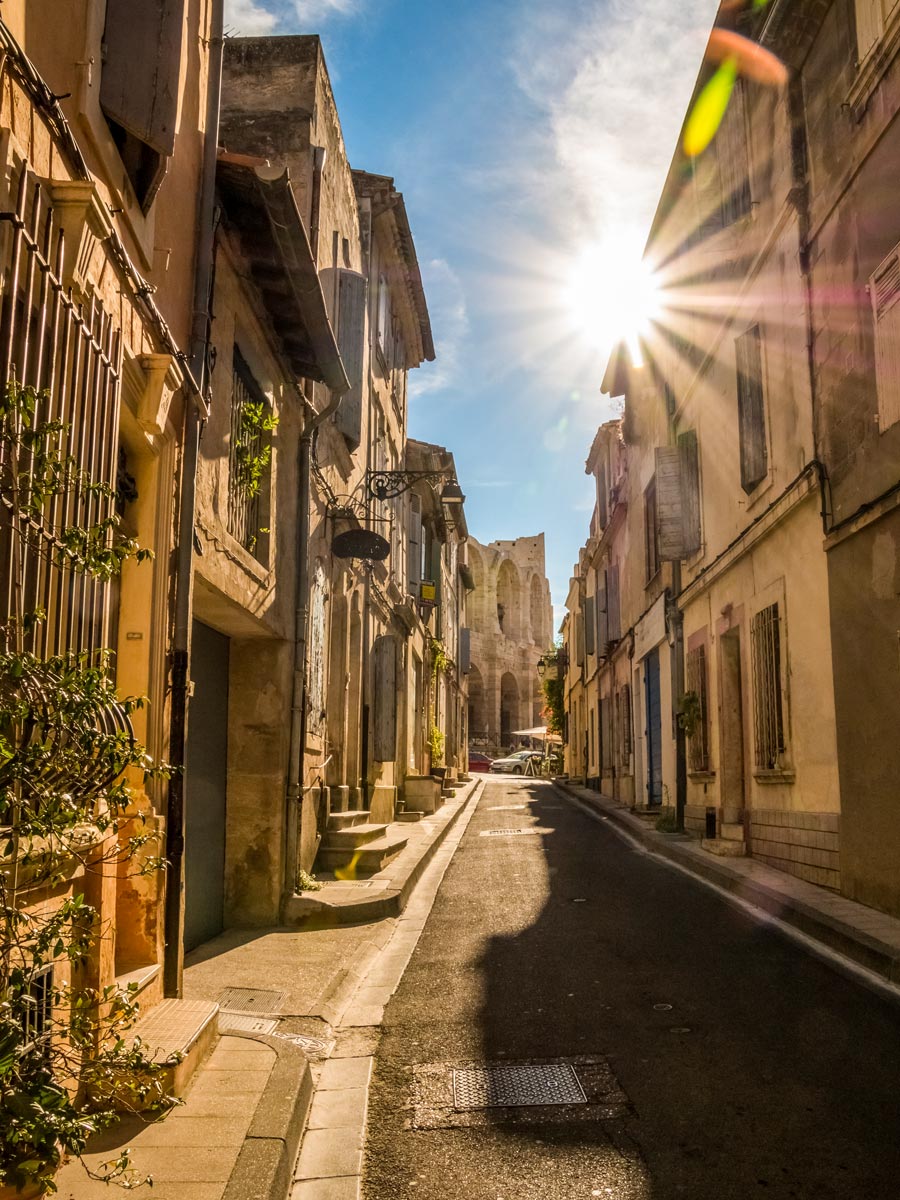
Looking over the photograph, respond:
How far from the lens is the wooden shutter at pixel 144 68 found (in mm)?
4617

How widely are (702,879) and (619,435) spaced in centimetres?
1674

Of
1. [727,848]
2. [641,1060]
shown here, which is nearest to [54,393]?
[641,1060]

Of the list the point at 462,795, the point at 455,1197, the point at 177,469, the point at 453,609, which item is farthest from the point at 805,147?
the point at 453,609

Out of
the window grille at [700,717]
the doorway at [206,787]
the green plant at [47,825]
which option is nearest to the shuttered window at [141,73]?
the green plant at [47,825]

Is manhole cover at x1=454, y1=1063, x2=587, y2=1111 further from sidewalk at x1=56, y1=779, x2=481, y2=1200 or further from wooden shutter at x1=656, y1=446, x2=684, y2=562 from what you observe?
wooden shutter at x1=656, y1=446, x2=684, y2=562

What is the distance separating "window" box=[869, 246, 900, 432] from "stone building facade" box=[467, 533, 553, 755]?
179 ft

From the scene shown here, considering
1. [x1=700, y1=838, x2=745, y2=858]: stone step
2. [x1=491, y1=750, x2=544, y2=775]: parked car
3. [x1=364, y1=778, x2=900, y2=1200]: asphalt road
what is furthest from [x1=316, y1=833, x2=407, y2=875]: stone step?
[x1=491, y1=750, x2=544, y2=775]: parked car

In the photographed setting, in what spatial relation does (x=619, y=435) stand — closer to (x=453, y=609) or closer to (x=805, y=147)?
(x=453, y=609)

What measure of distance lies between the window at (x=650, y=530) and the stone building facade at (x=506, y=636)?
43059 mm

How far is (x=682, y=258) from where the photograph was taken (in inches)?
615

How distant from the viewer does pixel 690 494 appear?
15516 millimetres

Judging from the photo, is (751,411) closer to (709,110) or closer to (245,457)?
(709,110)

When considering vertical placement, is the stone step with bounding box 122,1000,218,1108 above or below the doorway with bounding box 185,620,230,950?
below

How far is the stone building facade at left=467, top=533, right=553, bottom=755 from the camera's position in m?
64.2
